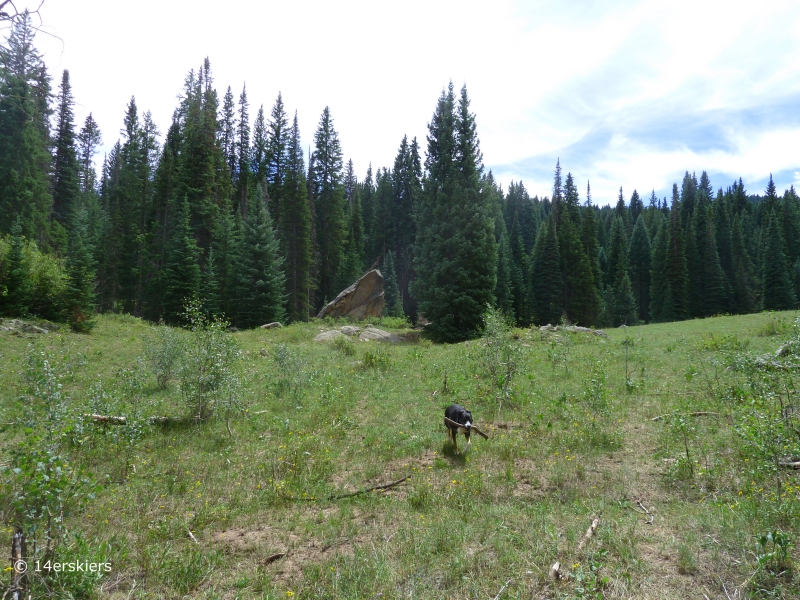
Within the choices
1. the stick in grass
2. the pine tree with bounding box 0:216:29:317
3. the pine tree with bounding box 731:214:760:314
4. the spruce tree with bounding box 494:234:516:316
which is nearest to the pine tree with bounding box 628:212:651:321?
the pine tree with bounding box 731:214:760:314

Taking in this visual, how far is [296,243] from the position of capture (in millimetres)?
37688

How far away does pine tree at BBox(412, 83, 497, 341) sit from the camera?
2492 cm

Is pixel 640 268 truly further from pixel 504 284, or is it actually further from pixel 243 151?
pixel 243 151

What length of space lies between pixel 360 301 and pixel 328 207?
52.9ft

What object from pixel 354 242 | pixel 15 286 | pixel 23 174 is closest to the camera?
pixel 15 286

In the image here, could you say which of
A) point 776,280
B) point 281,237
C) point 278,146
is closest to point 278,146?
point 278,146

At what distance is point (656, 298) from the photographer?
56219mm

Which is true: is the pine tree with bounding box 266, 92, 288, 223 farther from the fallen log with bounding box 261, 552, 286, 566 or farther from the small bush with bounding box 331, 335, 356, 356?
the fallen log with bounding box 261, 552, 286, 566

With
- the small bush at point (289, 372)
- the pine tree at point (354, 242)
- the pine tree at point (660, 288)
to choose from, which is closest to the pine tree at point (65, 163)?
the pine tree at point (354, 242)

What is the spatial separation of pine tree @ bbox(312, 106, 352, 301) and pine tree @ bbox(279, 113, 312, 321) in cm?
559

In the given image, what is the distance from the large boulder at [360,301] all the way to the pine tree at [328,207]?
1199cm

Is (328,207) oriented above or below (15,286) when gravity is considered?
above

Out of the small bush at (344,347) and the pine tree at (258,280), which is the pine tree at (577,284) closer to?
the pine tree at (258,280)

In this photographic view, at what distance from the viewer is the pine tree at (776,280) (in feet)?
153
